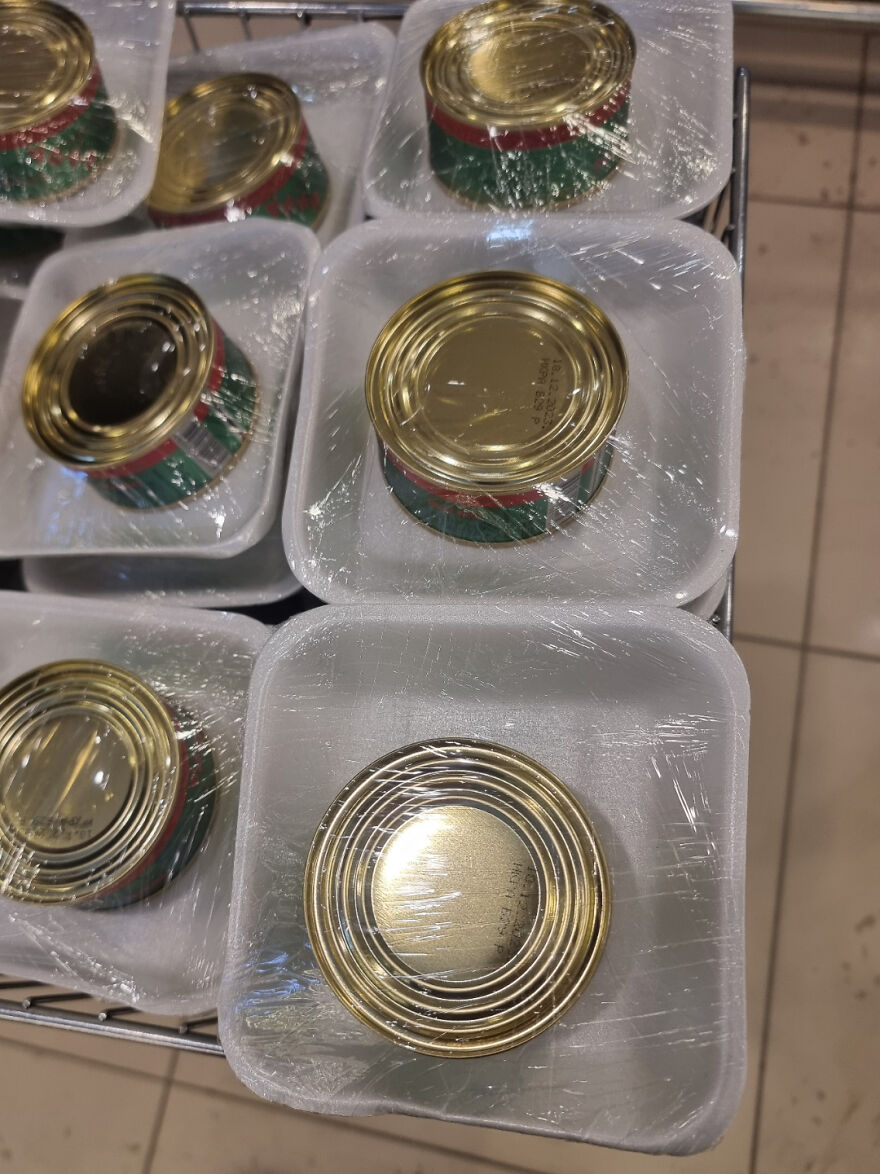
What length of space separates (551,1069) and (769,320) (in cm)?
120

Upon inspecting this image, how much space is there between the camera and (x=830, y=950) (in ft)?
3.85

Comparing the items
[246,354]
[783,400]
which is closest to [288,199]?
[246,354]

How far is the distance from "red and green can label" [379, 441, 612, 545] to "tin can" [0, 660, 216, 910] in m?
0.28

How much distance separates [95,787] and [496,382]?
484 millimetres

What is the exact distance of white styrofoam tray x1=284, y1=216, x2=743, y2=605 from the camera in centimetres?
78

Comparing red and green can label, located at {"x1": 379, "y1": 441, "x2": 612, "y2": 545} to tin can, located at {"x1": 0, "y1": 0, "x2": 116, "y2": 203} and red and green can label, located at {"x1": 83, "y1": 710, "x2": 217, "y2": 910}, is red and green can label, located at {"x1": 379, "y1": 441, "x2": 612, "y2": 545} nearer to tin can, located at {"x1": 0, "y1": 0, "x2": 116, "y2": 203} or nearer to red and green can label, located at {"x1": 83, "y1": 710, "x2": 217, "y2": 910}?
red and green can label, located at {"x1": 83, "y1": 710, "x2": 217, "y2": 910}

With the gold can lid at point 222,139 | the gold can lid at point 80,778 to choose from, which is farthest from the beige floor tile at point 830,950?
the gold can lid at point 222,139

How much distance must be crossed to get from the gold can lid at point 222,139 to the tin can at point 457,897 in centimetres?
64

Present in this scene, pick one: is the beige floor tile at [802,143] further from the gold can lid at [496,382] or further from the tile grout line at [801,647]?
the gold can lid at [496,382]

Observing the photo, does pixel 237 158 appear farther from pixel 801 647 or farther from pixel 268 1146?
pixel 268 1146

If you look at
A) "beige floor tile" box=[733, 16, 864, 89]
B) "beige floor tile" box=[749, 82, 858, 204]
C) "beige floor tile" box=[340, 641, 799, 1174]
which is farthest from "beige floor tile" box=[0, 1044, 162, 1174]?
"beige floor tile" box=[733, 16, 864, 89]

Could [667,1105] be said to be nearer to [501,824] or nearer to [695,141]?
[501,824]

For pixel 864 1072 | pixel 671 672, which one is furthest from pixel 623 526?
pixel 864 1072

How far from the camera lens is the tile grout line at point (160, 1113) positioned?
46.8 inches
